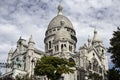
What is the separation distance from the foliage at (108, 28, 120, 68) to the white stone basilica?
71.0 feet

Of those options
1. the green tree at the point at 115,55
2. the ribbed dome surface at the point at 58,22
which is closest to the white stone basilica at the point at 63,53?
the ribbed dome surface at the point at 58,22

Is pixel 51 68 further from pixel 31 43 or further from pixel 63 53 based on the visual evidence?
pixel 31 43

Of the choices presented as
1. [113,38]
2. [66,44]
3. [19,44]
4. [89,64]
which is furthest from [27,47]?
[113,38]

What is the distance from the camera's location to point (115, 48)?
46312 millimetres

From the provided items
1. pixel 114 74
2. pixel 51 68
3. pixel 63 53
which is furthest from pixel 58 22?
pixel 114 74

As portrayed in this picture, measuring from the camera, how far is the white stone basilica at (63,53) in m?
73.6

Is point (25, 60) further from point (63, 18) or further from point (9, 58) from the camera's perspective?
point (63, 18)

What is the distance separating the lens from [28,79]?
5728 cm

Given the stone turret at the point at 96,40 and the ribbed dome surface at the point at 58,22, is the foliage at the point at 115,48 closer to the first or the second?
the stone turret at the point at 96,40

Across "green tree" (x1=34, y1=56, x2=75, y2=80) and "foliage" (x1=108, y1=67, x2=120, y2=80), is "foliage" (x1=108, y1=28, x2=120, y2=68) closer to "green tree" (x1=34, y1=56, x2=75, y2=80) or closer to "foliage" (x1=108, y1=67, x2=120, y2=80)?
"foliage" (x1=108, y1=67, x2=120, y2=80)

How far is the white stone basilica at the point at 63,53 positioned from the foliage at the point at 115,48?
21649 millimetres

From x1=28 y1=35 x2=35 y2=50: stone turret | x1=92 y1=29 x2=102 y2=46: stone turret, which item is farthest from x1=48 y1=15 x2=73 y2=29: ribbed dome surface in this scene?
x1=28 y1=35 x2=35 y2=50: stone turret

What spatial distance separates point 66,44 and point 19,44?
1279 cm

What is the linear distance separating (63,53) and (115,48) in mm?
29017
